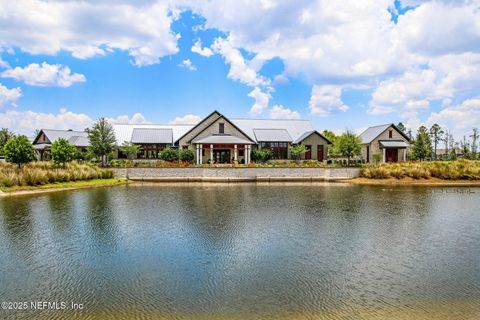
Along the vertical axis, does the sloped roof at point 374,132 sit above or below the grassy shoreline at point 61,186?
above

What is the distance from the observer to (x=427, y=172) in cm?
3491

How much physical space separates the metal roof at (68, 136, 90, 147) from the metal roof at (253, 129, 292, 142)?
938 inches

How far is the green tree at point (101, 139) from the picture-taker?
128 ft

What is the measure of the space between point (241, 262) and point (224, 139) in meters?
33.7

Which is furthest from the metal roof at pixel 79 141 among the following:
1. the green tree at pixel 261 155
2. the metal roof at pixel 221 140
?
the green tree at pixel 261 155

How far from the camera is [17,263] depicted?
33.1 feet

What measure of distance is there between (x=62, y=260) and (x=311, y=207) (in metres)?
13.5

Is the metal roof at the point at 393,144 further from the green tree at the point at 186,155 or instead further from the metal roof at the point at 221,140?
the green tree at the point at 186,155

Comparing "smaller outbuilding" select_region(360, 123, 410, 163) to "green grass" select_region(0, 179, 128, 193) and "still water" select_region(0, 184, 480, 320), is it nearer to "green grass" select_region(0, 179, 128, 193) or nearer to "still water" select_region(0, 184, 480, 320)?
"still water" select_region(0, 184, 480, 320)

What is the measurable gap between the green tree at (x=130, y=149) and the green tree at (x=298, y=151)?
803 inches

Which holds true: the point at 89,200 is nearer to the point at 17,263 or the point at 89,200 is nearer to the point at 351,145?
the point at 17,263

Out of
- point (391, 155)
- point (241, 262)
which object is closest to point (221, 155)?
point (391, 155)

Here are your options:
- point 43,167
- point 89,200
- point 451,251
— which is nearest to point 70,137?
point 43,167

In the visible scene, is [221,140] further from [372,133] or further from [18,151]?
[372,133]
